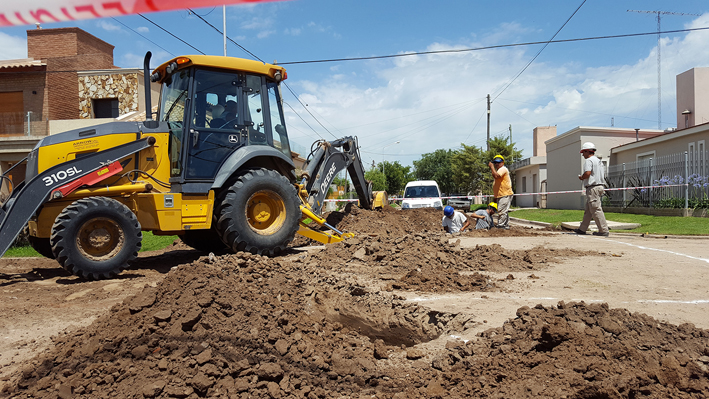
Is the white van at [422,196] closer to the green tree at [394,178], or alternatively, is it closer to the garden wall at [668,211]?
the garden wall at [668,211]

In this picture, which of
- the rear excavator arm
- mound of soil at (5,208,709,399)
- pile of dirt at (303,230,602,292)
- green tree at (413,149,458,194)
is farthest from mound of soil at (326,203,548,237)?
green tree at (413,149,458,194)

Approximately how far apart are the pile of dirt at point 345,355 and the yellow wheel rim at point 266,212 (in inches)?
134

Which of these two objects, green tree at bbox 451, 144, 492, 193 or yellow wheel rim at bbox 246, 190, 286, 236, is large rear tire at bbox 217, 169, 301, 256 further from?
green tree at bbox 451, 144, 492, 193

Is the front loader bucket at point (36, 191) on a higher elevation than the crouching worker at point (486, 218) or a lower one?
higher

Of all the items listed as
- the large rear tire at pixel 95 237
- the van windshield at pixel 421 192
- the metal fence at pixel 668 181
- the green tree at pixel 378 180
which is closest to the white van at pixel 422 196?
the van windshield at pixel 421 192

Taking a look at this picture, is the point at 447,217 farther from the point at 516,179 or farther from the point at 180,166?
the point at 516,179

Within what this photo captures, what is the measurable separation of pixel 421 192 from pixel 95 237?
14.2 metres

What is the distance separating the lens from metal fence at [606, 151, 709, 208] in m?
14.5

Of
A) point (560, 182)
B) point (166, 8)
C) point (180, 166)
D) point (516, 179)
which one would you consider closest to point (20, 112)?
point (180, 166)

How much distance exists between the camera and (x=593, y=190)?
980cm

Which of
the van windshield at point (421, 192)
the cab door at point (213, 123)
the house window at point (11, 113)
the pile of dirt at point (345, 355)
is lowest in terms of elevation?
the pile of dirt at point (345, 355)

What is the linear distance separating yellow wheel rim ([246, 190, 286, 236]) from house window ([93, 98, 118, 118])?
23364 millimetres

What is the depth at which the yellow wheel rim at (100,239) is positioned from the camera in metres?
6.19

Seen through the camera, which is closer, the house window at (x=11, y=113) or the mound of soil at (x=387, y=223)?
the mound of soil at (x=387, y=223)
